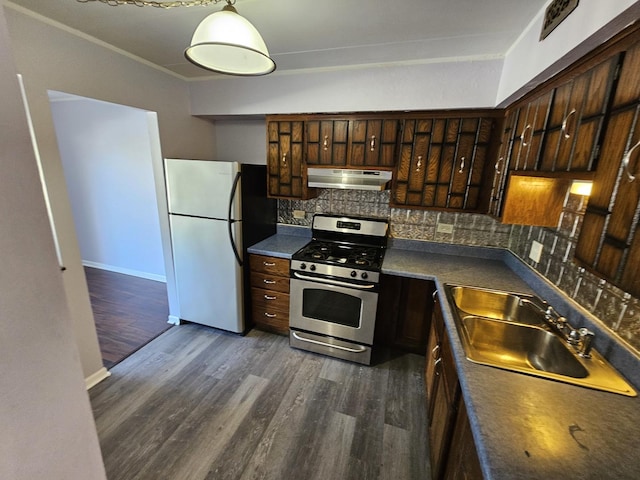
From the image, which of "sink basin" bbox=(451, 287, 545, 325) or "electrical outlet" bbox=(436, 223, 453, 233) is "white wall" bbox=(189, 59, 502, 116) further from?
"sink basin" bbox=(451, 287, 545, 325)

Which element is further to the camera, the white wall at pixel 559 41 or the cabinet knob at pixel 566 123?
the cabinet knob at pixel 566 123

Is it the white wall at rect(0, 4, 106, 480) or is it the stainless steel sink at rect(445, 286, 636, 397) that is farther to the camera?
the stainless steel sink at rect(445, 286, 636, 397)

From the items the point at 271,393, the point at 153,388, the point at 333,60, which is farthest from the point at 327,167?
the point at 153,388

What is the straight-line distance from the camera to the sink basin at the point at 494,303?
170 centimetres

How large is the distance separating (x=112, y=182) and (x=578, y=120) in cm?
472

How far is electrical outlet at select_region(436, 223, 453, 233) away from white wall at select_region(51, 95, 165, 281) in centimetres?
348

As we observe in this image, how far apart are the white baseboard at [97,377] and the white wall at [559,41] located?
11.4ft

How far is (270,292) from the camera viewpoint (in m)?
2.71

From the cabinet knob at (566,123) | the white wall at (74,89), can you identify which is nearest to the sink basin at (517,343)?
the cabinet knob at (566,123)

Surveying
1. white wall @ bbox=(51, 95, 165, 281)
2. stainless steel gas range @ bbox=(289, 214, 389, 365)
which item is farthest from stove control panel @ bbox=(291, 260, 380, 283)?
white wall @ bbox=(51, 95, 165, 281)

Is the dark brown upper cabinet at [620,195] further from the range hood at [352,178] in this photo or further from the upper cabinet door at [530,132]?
the range hood at [352,178]

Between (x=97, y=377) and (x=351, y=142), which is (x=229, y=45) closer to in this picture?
(x=351, y=142)

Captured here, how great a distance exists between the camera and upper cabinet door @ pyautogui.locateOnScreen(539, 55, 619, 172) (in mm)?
938

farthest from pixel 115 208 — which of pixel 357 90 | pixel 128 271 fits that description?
pixel 357 90
